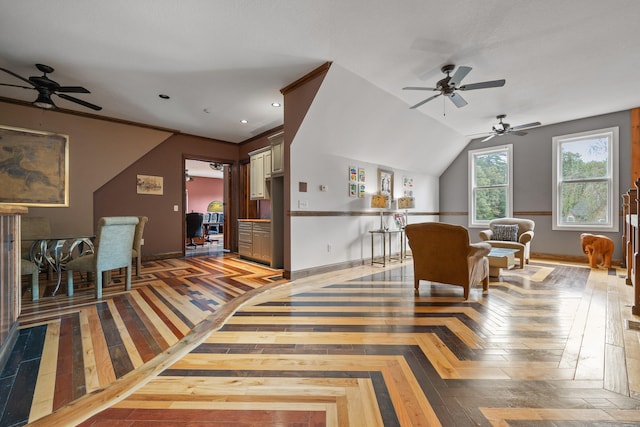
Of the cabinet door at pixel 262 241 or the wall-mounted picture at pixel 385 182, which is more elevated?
the wall-mounted picture at pixel 385 182

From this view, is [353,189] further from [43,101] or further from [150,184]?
[43,101]

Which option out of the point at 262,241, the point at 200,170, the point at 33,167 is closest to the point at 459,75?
the point at 262,241

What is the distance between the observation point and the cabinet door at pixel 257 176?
18.2 feet

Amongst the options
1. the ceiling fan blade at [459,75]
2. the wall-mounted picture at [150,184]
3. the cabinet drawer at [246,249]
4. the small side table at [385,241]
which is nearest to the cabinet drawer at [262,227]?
the cabinet drawer at [246,249]

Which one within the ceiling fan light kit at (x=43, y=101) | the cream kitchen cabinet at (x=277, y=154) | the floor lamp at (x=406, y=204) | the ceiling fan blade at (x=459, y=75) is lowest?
the floor lamp at (x=406, y=204)

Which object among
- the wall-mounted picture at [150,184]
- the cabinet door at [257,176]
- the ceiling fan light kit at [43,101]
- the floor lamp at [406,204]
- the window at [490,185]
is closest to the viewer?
the ceiling fan light kit at [43,101]

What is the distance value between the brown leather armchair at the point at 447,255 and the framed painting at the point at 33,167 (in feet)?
19.6

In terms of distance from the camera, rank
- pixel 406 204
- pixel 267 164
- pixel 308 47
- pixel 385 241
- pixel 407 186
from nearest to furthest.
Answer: pixel 308 47 → pixel 267 164 → pixel 385 241 → pixel 406 204 → pixel 407 186

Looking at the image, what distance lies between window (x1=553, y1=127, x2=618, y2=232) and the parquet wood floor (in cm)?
294

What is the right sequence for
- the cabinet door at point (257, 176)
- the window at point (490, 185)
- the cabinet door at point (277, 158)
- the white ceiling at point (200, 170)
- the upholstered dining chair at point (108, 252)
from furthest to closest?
the white ceiling at point (200, 170), the window at point (490, 185), the cabinet door at point (257, 176), the cabinet door at point (277, 158), the upholstered dining chair at point (108, 252)

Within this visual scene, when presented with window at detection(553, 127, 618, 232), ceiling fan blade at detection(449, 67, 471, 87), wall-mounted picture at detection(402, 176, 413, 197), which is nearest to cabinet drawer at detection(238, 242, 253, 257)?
wall-mounted picture at detection(402, 176, 413, 197)

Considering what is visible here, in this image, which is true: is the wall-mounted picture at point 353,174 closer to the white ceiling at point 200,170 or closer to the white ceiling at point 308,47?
the white ceiling at point 308,47

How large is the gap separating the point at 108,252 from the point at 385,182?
5043mm

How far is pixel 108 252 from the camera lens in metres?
3.30
